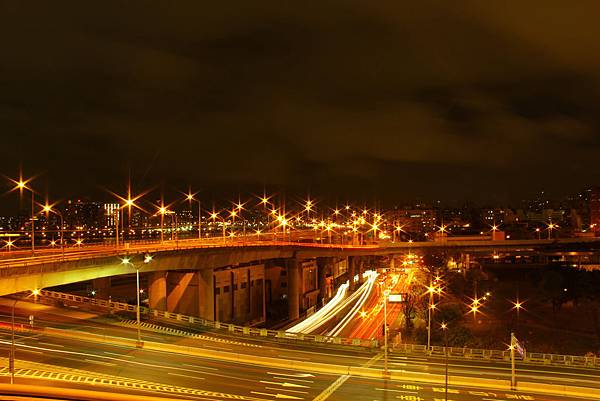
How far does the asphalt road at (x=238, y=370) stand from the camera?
26859mm

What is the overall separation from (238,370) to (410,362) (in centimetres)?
1180

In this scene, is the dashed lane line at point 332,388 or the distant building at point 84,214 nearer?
the dashed lane line at point 332,388

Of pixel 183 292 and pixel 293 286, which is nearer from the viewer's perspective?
pixel 183 292

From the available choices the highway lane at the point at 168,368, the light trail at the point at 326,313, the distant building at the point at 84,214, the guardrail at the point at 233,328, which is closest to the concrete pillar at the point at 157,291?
the guardrail at the point at 233,328

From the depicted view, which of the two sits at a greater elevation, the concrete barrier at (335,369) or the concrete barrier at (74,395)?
the concrete barrier at (74,395)

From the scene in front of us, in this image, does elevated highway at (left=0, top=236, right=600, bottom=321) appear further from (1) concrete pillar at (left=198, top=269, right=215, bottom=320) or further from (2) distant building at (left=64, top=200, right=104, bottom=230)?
(2) distant building at (left=64, top=200, right=104, bottom=230)

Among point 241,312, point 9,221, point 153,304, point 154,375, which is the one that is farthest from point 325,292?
point 9,221

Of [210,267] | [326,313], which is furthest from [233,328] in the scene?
[326,313]

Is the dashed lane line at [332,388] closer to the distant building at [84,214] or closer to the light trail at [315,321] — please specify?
the light trail at [315,321]

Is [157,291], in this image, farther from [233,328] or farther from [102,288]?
[102,288]

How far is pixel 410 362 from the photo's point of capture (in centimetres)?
3631

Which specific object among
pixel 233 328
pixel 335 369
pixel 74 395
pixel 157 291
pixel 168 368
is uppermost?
pixel 74 395

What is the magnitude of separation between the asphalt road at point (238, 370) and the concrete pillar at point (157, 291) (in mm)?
18439

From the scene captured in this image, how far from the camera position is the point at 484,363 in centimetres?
3712
